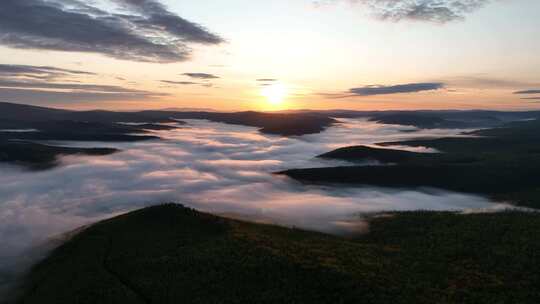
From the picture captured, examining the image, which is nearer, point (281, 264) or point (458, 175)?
point (281, 264)

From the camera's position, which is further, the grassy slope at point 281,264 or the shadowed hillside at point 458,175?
the shadowed hillside at point 458,175

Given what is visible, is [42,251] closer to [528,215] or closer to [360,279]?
[360,279]

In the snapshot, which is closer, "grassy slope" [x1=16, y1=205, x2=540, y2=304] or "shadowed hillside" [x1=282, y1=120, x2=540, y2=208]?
"grassy slope" [x1=16, y1=205, x2=540, y2=304]

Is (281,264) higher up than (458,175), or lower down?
higher up

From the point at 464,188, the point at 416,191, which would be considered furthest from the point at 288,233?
the point at 464,188

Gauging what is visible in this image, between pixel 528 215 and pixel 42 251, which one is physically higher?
pixel 528 215

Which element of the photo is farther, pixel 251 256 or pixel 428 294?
pixel 251 256

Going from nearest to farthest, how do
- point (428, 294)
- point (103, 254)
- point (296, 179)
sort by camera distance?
point (428, 294) < point (103, 254) < point (296, 179)

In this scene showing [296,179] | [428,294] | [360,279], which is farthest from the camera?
[296,179]
